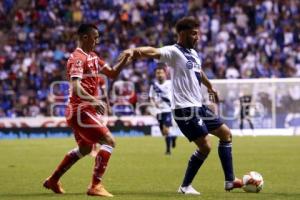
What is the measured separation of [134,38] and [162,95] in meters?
14.7

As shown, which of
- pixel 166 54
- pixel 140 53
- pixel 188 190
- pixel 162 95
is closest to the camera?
pixel 140 53

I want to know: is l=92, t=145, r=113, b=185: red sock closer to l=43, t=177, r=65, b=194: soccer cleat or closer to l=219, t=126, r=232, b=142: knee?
l=43, t=177, r=65, b=194: soccer cleat

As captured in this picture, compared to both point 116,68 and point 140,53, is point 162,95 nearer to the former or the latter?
point 116,68

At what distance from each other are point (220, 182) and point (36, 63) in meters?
23.7

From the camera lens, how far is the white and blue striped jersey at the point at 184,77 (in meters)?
11.4

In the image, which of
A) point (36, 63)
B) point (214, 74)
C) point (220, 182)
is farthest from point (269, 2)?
point (220, 182)

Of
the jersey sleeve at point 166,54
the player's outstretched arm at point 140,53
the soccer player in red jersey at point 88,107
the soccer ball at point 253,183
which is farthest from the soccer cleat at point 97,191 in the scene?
the soccer ball at point 253,183

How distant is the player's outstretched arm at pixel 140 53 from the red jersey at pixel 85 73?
33.2 inches

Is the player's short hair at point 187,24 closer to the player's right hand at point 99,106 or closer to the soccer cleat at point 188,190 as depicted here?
the player's right hand at point 99,106

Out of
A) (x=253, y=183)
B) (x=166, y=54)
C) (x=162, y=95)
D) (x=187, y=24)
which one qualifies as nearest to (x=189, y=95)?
(x=166, y=54)

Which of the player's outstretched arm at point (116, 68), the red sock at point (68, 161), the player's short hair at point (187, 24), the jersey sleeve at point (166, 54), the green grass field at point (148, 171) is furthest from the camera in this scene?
the red sock at point (68, 161)

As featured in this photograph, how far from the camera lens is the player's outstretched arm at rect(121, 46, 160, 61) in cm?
1069

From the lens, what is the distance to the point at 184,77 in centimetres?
1145

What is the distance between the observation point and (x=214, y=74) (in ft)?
117
